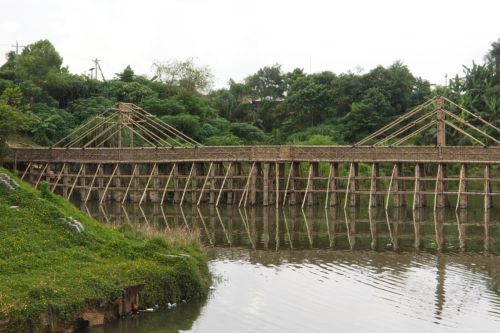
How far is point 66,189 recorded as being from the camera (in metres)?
→ 49.7

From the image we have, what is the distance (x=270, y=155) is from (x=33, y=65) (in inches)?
1175

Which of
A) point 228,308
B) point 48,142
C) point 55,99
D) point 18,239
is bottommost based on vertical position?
point 228,308

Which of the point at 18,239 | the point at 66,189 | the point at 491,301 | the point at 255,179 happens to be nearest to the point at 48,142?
the point at 66,189

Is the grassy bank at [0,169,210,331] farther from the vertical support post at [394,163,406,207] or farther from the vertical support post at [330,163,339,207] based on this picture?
the vertical support post at [394,163,406,207]

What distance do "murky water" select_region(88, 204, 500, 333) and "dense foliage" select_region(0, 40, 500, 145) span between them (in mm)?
21392

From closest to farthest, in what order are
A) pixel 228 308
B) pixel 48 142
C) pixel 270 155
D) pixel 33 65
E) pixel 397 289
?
pixel 228 308 → pixel 397 289 → pixel 270 155 → pixel 48 142 → pixel 33 65

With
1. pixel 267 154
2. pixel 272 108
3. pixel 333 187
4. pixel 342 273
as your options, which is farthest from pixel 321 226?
pixel 272 108

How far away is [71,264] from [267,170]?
2601cm

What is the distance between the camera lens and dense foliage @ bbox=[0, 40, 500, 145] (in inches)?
2355

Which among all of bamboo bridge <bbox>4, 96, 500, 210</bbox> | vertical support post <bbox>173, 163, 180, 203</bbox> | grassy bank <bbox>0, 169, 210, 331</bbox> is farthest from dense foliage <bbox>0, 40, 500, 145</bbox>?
grassy bank <bbox>0, 169, 210, 331</bbox>

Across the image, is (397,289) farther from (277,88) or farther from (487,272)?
(277,88)

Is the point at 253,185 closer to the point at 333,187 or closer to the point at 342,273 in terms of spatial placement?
the point at 333,187

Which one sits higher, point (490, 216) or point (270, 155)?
point (270, 155)

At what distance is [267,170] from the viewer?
146 feet
